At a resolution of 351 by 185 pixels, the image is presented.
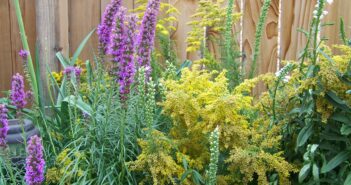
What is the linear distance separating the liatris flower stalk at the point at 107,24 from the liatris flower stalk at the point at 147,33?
0.13 meters

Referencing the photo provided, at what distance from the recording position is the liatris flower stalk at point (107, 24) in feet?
7.79

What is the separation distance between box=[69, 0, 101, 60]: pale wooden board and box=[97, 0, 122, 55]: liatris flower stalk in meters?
1.89

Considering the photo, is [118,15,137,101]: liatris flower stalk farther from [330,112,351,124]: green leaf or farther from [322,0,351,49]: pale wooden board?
[322,0,351,49]: pale wooden board

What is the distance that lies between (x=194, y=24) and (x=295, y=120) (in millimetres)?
1691

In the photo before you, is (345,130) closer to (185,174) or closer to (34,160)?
(185,174)

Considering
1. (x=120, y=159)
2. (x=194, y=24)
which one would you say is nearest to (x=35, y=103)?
(x=120, y=159)

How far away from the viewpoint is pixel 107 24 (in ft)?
7.90

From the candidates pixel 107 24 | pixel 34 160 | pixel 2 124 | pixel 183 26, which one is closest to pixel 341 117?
pixel 107 24

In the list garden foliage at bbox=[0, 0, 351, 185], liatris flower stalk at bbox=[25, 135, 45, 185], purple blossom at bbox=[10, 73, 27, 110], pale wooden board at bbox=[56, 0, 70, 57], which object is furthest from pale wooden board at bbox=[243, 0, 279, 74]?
liatris flower stalk at bbox=[25, 135, 45, 185]

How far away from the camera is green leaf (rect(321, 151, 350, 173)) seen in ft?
7.17

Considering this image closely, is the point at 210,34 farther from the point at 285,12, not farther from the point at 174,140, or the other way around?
the point at 174,140

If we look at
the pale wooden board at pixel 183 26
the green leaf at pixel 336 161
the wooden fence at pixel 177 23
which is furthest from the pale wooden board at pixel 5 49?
the green leaf at pixel 336 161

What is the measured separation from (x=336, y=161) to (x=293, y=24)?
2205mm

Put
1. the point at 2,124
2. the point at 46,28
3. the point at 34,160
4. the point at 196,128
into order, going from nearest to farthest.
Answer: the point at 34,160 < the point at 2,124 < the point at 196,128 < the point at 46,28
